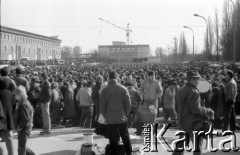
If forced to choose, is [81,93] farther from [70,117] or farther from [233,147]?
[233,147]

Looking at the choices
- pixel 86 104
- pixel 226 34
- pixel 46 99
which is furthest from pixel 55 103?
pixel 226 34

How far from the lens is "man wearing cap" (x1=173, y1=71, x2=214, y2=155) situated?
6.28 metres

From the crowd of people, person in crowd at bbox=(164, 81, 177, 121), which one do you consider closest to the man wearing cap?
the crowd of people

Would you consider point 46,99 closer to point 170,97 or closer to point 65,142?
point 65,142

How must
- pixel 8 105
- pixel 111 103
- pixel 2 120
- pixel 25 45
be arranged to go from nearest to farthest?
pixel 2 120 < pixel 8 105 < pixel 111 103 < pixel 25 45

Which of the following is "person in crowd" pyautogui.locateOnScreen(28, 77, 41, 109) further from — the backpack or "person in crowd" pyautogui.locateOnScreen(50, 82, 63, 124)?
the backpack

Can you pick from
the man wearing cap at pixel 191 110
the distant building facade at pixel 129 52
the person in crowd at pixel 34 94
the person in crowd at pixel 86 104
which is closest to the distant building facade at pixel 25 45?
the distant building facade at pixel 129 52

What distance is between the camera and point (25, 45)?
372ft

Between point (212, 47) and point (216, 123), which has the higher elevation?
point (212, 47)

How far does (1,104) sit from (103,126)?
93.4 inches

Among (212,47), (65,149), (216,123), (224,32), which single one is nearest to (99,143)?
(65,149)

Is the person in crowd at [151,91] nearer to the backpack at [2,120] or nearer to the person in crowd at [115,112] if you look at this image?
the person in crowd at [115,112]

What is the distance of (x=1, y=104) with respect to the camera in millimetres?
6684

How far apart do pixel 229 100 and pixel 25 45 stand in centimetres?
10923
